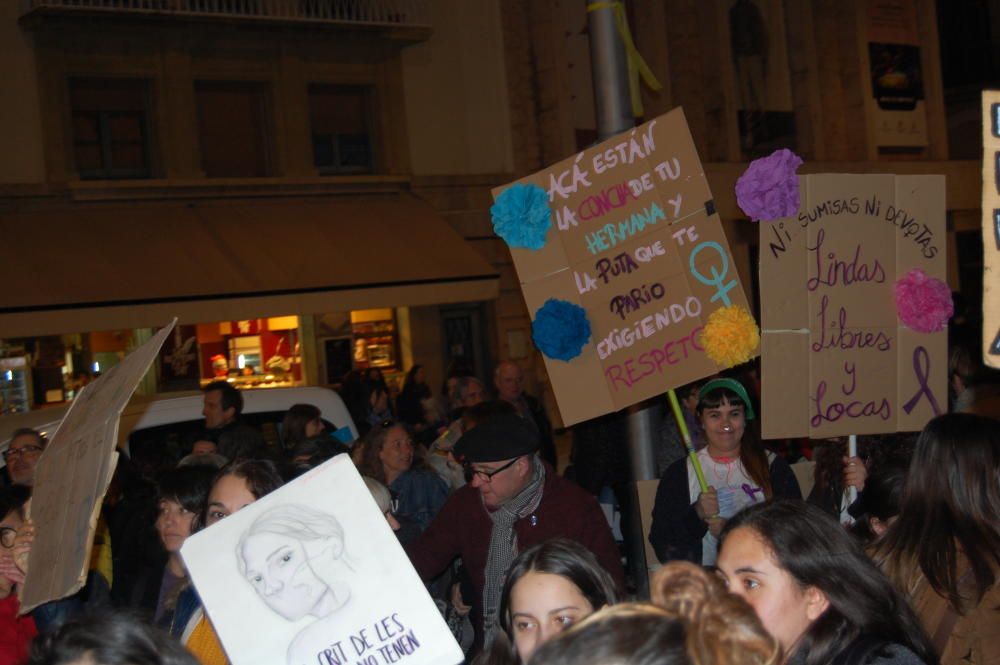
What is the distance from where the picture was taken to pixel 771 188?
5305 millimetres

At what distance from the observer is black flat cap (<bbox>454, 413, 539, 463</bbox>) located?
183 inches

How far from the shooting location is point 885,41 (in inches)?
931

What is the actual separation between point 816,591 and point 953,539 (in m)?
0.83

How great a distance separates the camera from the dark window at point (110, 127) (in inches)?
644

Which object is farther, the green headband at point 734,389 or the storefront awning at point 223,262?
the storefront awning at point 223,262

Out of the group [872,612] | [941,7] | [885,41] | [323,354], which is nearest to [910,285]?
[872,612]

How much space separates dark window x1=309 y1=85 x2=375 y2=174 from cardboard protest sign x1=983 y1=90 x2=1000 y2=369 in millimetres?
14845

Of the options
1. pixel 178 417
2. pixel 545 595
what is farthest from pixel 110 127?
pixel 545 595

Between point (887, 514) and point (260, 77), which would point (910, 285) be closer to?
point (887, 514)

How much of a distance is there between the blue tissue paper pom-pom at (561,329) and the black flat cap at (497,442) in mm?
770

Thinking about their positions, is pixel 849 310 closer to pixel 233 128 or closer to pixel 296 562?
pixel 296 562

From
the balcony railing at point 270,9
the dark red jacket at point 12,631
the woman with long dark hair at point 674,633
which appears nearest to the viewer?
the woman with long dark hair at point 674,633

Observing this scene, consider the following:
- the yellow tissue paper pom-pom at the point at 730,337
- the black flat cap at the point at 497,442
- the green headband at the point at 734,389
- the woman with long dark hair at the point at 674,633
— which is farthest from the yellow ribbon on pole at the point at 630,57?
the woman with long dark hair at the point at 674,633

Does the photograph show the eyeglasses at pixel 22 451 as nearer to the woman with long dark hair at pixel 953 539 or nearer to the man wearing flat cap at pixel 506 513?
the man wearing flat cap at pixel 506 513
